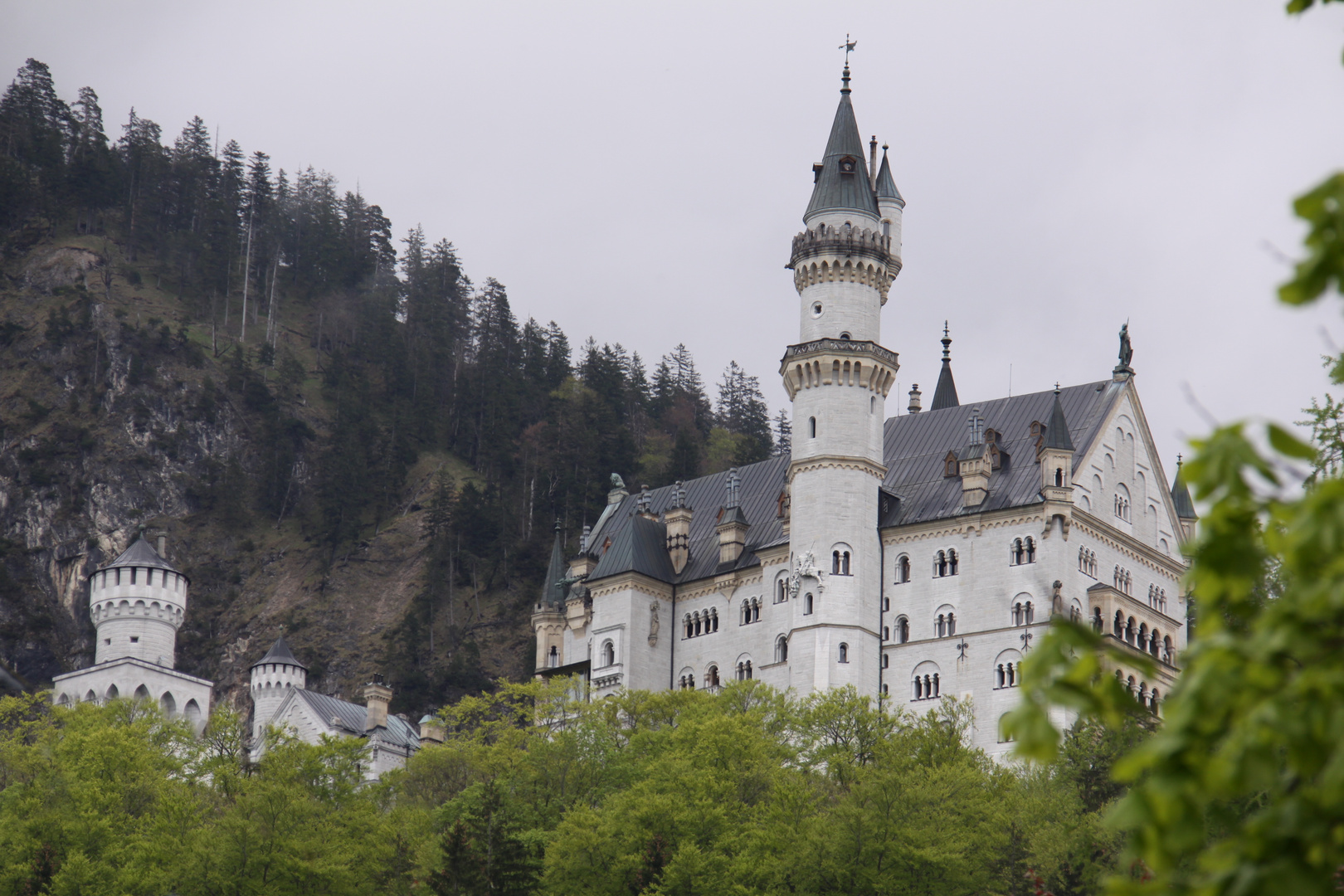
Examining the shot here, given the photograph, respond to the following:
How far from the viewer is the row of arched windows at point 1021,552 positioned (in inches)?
3061

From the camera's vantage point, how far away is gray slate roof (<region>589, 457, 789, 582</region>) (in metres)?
87.9

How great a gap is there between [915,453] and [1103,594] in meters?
12.0

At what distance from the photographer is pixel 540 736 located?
7075 cm

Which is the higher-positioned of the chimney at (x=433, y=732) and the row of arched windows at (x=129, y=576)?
the row of arched windows at (x=129, y=576)

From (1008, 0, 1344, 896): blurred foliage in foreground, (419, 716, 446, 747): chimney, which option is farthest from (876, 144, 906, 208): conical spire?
(1008, 0, 1344, 896): blurred foliage in foreground

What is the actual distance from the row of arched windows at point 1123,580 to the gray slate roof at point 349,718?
3782 cm

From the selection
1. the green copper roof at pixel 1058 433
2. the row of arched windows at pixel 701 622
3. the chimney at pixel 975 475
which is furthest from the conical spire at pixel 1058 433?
the row of arched windows at pixel 701 622

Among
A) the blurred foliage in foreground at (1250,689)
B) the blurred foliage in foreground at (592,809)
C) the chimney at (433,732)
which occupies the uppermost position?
the chimney at (433,732)

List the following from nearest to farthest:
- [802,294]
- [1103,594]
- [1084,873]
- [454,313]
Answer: [1084,873] → [1103,594] → [802,294] → [454,313]

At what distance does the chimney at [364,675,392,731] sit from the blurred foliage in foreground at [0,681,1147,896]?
24.6m

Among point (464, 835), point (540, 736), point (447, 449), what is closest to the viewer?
point (464, 835)

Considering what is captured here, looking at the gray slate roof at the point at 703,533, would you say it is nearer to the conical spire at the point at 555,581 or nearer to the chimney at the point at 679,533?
the chimney at the point at 679,533

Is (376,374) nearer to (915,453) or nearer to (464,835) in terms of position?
(915,453)

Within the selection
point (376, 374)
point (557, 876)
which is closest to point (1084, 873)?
point (557, 876)
